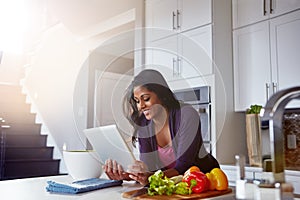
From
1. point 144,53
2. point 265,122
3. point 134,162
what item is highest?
point 144,53

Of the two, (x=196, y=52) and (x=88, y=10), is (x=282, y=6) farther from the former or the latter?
(x=88, y=10)

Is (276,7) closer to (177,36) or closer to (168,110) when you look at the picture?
(177,36)

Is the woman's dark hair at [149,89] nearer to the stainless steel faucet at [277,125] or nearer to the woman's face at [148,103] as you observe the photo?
the woman's face at [148,103]

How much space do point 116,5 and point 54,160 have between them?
87.2 inches

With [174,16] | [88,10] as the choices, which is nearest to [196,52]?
[174,16]

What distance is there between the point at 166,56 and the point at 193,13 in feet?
1.59

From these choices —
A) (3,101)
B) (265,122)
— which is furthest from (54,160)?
(265,122)

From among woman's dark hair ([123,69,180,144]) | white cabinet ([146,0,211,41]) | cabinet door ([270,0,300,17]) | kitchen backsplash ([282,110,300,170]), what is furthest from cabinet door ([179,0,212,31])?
woman's dark hair ([123,69,180,144])

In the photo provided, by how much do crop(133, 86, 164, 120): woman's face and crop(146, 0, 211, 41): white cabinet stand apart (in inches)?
52.7

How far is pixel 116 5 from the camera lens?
343 cm

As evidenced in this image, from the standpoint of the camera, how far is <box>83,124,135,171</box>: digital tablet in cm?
125

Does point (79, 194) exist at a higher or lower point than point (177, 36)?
lower

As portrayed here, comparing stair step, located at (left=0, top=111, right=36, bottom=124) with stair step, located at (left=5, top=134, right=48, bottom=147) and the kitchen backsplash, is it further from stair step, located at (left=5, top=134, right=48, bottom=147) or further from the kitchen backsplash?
the kitchen backsplash

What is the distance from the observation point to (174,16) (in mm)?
3076
